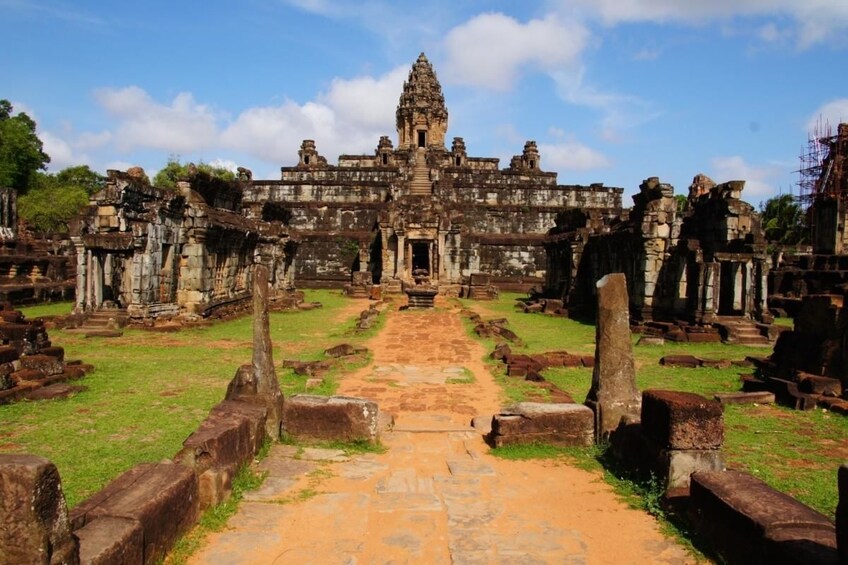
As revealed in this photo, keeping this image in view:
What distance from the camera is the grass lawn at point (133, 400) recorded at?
5.96 metres

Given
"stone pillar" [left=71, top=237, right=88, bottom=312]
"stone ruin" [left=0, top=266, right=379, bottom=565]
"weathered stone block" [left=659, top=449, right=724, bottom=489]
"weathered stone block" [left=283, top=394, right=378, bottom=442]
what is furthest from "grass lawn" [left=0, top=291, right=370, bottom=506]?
"weathered stone block" [left=659, top=449, right=724, bottom=489]

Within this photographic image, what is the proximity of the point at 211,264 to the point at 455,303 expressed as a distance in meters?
11.3

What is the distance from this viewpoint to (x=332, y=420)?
6520 millimetres

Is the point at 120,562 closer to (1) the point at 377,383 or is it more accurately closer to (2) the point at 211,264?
(1) the point at 377,383

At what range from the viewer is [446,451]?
6480mm

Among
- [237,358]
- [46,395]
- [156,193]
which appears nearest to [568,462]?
[46,395]

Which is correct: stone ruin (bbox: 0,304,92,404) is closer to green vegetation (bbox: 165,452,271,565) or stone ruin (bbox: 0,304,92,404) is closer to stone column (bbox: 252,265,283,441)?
stone column (bbox: 252,265,283,441)

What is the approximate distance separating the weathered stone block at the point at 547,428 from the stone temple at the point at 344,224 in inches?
→ 494

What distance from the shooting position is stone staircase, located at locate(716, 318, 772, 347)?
1558 cm

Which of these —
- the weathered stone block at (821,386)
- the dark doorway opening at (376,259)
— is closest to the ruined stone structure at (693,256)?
the weathered stone block at (821,386)

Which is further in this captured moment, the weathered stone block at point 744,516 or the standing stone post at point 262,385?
the standing stone post at point 262,385

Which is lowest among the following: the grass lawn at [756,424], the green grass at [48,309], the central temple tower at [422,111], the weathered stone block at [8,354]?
the grass lawn at [756,424]

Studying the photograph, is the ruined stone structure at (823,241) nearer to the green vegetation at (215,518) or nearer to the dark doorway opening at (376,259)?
the green vegetation at (215,518)

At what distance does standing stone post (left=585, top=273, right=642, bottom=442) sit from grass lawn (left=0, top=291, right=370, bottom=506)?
4.59 metres
